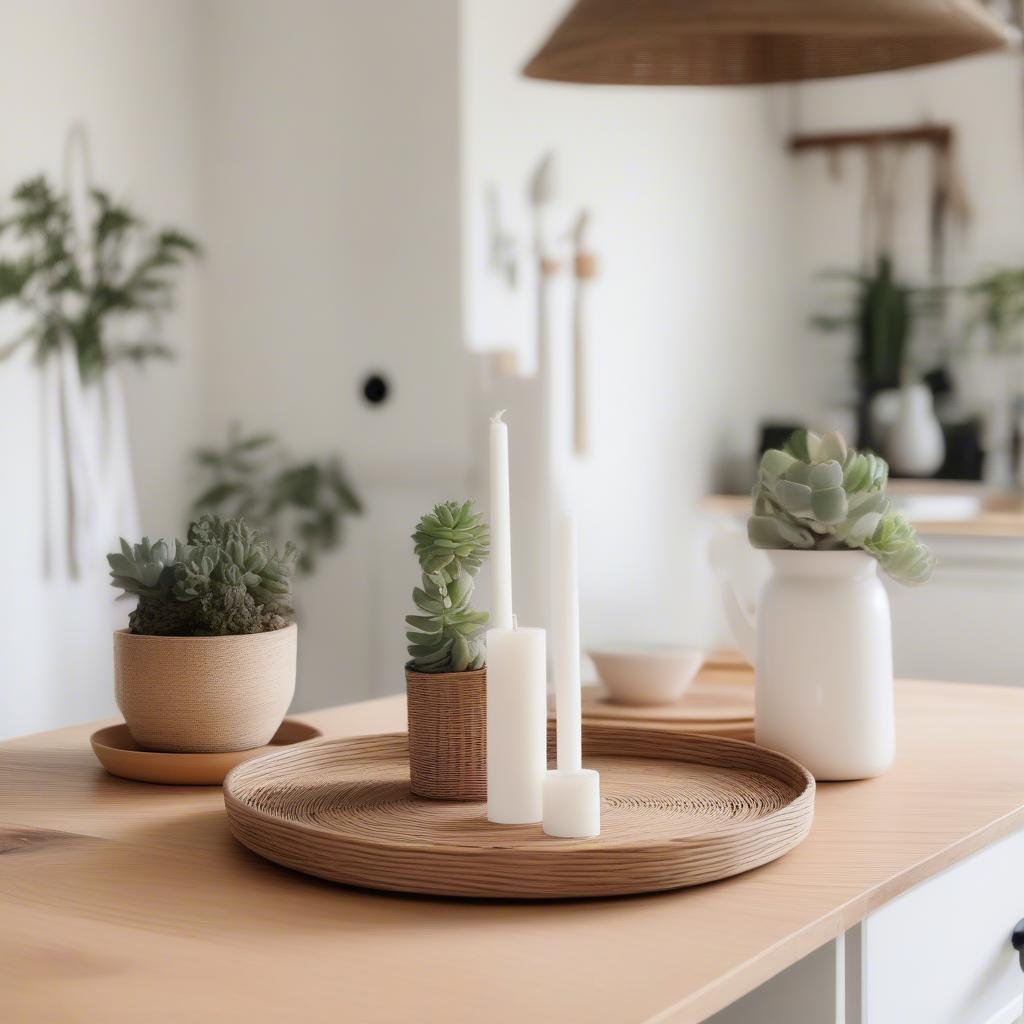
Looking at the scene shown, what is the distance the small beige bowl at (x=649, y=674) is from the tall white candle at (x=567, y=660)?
546mm

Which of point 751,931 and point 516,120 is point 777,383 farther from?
point 751,931

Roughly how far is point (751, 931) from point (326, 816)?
0.98 feet

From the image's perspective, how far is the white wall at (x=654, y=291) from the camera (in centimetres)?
297

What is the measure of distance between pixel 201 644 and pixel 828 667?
1.51ft

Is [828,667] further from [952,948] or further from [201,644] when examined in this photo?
[201,644]

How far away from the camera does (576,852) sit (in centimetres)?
74

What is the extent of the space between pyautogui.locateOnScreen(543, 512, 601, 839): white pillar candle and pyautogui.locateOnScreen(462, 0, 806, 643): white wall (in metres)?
2.06

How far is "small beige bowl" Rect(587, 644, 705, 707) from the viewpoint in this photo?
1.35 m

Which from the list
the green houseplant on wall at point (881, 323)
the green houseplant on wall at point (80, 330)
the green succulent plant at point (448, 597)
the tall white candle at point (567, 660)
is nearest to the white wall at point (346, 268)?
the green houseplant on wall at point (80, 330)

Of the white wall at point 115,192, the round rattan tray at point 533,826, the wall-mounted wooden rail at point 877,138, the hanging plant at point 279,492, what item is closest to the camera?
the round rattan tray at point 533,826

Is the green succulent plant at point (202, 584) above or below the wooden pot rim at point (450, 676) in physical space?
above

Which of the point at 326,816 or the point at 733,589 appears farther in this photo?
the point at 733,589

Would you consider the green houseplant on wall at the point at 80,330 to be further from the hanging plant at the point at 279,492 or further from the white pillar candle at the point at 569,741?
the white pillar candle at the point at 569,741

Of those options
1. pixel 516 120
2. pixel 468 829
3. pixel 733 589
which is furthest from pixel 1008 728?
pixel 516 120
